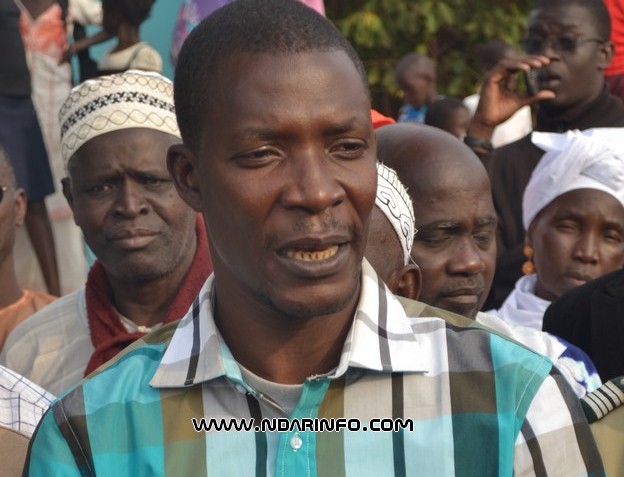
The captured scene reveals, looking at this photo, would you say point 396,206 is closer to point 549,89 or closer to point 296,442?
point 296,442

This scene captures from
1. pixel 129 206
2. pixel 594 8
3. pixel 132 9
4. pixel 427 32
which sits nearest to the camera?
pixel 129 206

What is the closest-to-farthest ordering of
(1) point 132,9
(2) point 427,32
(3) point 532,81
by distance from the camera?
1. (3) point 532,81
2. (1) point 132,9
3. (2) point 427,32

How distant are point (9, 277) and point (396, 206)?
207 centimetres

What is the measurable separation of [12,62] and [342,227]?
5456mm

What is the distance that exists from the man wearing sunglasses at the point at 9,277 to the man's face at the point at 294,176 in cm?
270

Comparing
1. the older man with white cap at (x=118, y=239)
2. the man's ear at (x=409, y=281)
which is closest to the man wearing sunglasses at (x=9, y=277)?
the older man with white cap at (x=118, y=239)

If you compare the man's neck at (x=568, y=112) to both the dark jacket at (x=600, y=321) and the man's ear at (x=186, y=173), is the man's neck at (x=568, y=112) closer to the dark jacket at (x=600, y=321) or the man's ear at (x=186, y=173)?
the dark jacket at (x=600, y=321)

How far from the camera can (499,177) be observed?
6211 millimetres

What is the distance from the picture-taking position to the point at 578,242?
4.91 m

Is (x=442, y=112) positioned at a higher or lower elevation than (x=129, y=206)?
lower

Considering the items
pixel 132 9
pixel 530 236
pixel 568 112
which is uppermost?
pixel 132 9

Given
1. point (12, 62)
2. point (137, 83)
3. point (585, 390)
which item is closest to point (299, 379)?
point (585, 390)

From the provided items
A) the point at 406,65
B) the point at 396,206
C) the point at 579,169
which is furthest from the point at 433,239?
the point at 406,65

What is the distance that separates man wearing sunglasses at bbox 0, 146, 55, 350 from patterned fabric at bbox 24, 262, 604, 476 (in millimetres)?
2570
